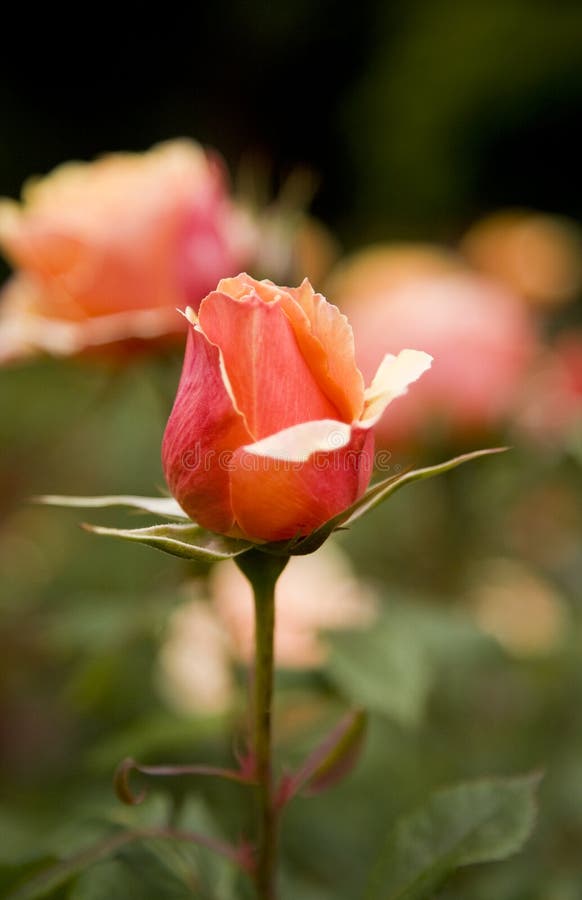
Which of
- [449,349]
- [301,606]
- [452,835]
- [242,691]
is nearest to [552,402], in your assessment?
[449,349]

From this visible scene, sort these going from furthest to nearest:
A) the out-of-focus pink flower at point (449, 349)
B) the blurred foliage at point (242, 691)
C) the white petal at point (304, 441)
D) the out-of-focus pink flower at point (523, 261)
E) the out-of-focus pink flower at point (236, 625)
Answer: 1. the out-of-focus pink flower at point (523, 261)
2. the out-of-focus pink flower at point (449, 349)
3. the out-of-focus pink flower at point (236, 625)
4. the blurred foliage at point (242, 691)
5. the white petal at point (304, 441)

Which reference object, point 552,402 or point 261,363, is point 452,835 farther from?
point 552,402

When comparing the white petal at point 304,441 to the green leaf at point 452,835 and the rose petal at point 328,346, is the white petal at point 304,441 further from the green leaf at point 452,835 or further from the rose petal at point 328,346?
the green leaf at point 452,835

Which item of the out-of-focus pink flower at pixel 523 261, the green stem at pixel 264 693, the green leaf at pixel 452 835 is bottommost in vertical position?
the green leaf at pixel 452 835

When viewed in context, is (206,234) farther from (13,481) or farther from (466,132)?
(466,132)

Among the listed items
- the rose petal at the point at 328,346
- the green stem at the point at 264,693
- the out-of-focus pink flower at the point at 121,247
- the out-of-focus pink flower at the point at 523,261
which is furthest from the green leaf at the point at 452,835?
the out-of-focus pink flower at the point at 523,261

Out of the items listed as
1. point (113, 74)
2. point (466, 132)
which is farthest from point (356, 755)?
point (113, 74)

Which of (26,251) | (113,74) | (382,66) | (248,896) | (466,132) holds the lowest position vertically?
(248,896)
